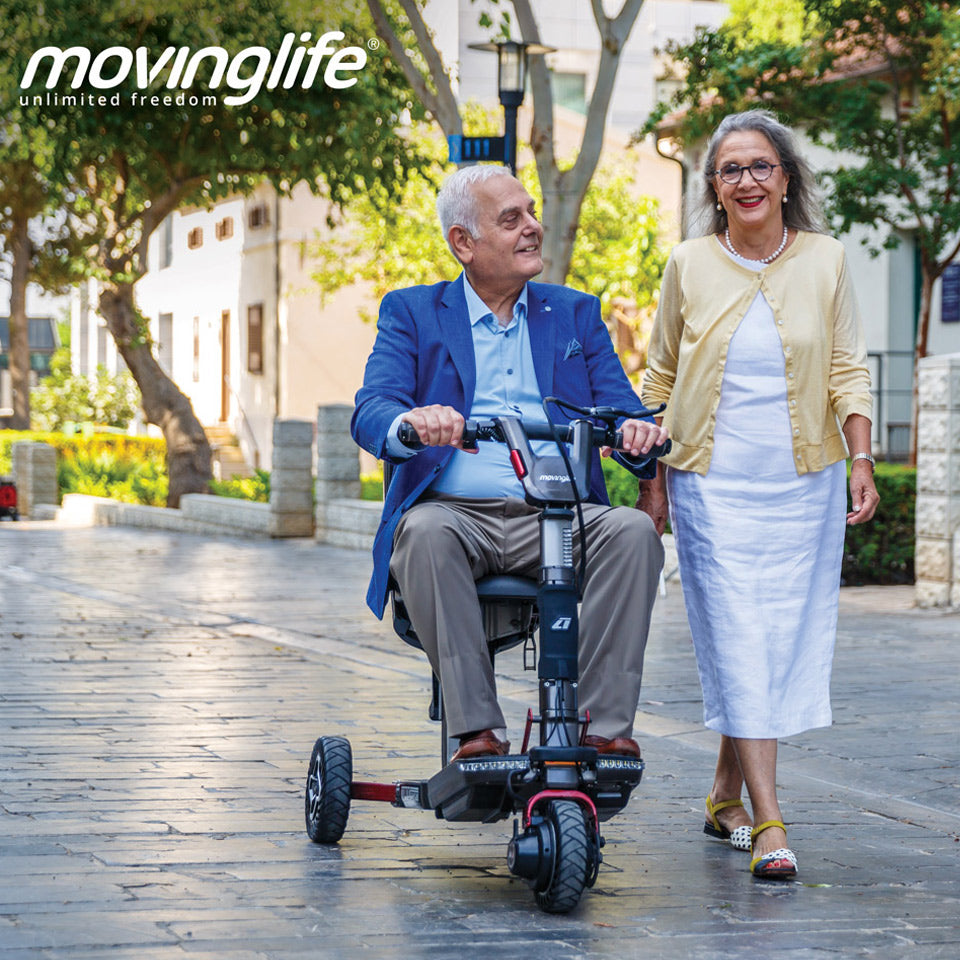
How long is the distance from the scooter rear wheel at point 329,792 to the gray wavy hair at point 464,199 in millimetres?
1431

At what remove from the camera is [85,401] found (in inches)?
1649

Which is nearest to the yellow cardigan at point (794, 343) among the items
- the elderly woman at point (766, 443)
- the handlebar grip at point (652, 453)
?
the elderly woman at point (766, 443)

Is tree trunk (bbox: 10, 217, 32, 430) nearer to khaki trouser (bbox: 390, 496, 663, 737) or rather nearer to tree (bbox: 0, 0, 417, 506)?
tree (bbox: 0, 0, 417, 506)

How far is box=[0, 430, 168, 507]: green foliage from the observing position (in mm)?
25469

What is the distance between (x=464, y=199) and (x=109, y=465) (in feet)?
79.2

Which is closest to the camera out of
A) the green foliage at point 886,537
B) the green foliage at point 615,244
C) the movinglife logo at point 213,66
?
the green foliage at point 886,537

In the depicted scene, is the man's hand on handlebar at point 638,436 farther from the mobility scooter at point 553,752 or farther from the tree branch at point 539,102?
the tree branch at point 539,102

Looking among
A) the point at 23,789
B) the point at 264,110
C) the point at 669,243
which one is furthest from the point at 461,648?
the point at 669,243

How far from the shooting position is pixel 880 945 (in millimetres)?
3875

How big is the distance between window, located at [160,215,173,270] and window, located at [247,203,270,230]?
1.61 metres

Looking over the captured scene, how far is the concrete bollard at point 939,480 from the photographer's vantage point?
11625 mm

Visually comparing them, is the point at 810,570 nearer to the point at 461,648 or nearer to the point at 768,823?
the point at 768,823

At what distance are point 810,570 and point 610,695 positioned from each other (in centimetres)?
81

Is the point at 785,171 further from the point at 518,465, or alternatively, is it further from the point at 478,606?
the point at 478,606
